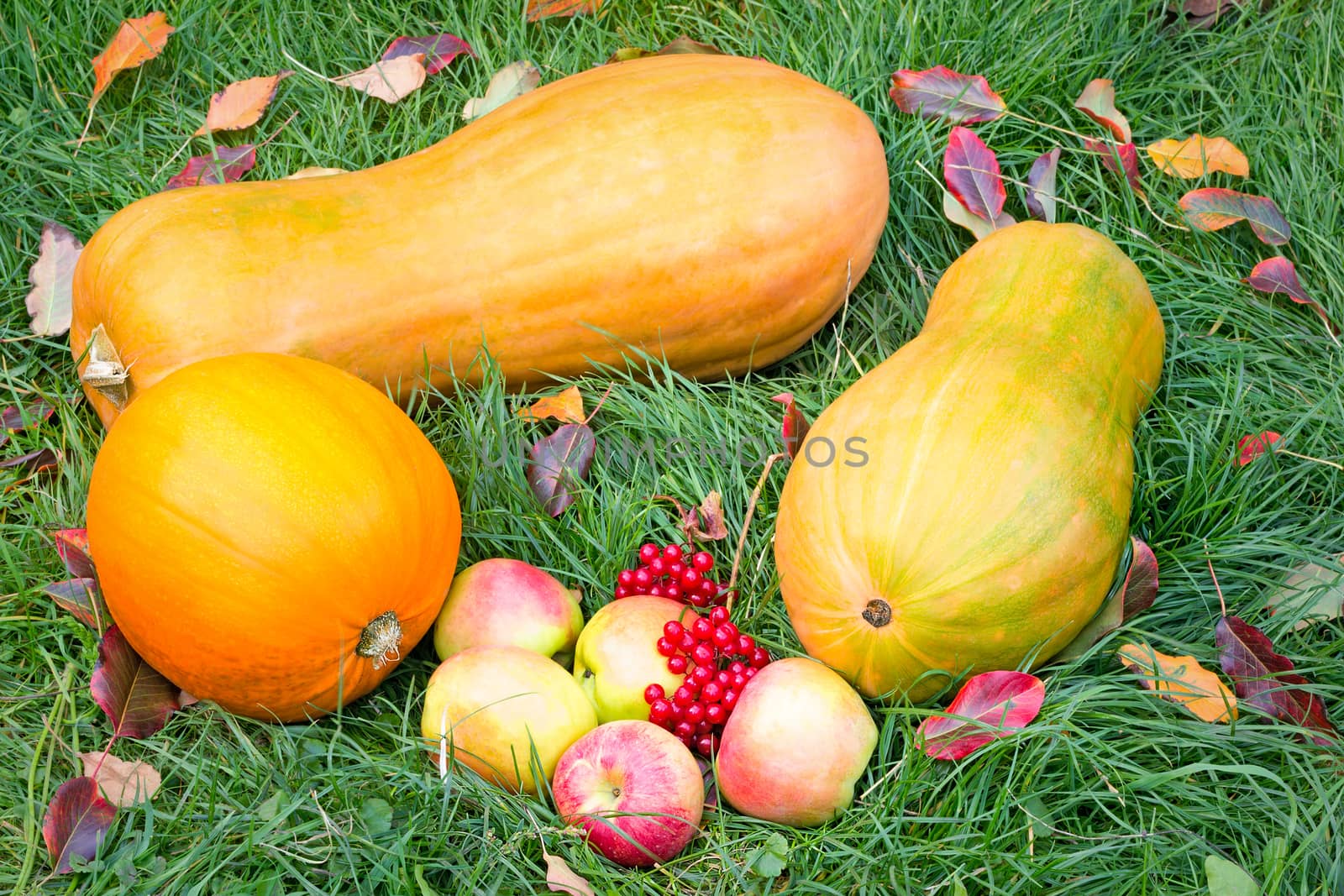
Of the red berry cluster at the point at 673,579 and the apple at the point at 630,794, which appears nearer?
the apple at the point at 630,794

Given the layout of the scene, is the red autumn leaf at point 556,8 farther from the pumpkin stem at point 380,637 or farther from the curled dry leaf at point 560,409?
the pumpkin stem at point 380,637

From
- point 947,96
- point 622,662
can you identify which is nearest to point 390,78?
point 947,96

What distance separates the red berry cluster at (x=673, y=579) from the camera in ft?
6.68

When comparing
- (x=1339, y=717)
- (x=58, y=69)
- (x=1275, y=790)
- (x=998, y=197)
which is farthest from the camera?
(x=58, y=69)

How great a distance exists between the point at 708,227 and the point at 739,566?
73 cm

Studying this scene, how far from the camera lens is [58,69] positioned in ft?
9.51

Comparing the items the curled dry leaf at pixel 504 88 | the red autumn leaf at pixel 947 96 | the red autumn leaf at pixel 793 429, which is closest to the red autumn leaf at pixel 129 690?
the red autumn leaf at pixel 793 429

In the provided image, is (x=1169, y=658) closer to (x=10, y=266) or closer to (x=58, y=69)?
(x=10, y=266)

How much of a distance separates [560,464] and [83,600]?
0.94m

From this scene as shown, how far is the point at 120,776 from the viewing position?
1.81 metres

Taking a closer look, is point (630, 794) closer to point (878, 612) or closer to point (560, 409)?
point (878, 612)

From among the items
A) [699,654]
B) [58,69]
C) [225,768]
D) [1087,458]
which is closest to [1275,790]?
[1087,458]

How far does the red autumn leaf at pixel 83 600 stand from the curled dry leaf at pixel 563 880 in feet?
3.32

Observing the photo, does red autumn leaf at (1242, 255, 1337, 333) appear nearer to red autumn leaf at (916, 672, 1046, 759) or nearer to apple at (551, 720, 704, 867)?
red autumn leaf at (916, 672, 1046, 759)
